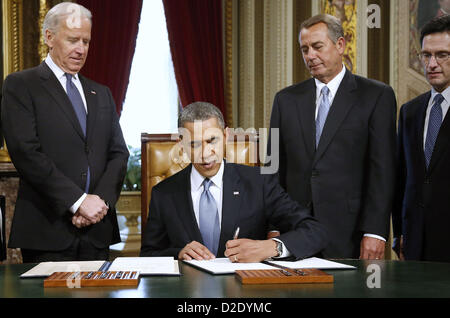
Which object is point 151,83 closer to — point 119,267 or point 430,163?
point 430,163

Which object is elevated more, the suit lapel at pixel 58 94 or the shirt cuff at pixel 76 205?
the suit lapel at pixel 58 94

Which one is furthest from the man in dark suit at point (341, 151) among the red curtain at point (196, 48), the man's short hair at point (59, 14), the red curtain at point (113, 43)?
the red curtain at point (113, 43)

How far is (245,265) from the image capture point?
1.84m

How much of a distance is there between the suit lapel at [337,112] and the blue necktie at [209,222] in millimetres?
576

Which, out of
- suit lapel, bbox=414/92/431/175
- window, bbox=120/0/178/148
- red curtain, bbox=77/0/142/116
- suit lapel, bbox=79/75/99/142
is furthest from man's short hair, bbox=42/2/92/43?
window, bbox=120/0/178/148

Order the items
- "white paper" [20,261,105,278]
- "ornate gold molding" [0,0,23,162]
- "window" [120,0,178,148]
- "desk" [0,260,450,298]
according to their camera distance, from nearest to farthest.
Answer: "desk" [0,260,450,298] < "white paper" [20,261,105,278] < "ornate gold molding" [0,0,23,162] < "window" [120,0,178,148]

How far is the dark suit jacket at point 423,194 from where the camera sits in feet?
8.31

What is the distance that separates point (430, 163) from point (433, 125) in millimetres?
196

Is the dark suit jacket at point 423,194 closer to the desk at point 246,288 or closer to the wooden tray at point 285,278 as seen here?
the desk at point 246,288

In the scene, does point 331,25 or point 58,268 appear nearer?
point 58,268

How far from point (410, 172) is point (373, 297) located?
1.44m

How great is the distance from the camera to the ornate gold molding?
20.1 ft

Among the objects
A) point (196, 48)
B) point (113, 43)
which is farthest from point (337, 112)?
point (113, 43)

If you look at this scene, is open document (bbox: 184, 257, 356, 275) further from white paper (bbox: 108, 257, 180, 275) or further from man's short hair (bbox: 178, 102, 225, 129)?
man's short hair (bbox: 178, 102, 225, 129)
